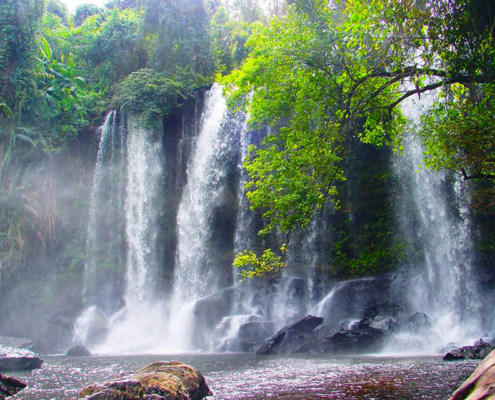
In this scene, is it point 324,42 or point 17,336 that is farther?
point 17,336

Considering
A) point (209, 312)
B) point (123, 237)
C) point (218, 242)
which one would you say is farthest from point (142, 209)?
point (209, 312)

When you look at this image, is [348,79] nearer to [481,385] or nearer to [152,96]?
[481,385]

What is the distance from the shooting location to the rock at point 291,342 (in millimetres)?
13797

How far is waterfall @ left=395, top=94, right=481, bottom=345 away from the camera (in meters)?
15.3

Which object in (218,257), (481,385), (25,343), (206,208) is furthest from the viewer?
(206,208)

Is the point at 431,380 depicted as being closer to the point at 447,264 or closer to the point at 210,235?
the point at 447,264

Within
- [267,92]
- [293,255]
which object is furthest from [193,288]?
[267,92]

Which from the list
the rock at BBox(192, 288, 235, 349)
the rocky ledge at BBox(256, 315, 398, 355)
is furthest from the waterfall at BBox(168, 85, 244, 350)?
the rocky ledge at BBox(256, 315, 398, 355)

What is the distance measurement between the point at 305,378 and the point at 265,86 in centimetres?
558

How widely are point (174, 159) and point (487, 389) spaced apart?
21652 millimetres

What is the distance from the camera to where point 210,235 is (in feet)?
68.1

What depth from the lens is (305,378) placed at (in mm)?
8125

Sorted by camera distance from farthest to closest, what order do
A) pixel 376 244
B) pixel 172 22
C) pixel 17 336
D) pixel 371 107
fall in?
pixel 172 22
pixel 17 336
pixel 376 244
pixel 371 107

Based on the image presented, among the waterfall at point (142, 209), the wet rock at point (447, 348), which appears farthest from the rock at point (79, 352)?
the wet rock at point (447, 348)
